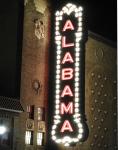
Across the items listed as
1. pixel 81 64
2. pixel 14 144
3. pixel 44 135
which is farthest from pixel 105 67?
pixel 14 144

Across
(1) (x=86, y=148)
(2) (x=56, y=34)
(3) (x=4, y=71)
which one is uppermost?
(2) (x=56, y=34)

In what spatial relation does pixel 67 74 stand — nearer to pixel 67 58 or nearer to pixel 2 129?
pixel 67 58

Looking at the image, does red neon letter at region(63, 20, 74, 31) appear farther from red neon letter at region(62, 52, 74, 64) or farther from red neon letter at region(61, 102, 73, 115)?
red neon letter at region(61, 102, 73, 115)

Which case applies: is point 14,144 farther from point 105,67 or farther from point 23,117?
point 105,67

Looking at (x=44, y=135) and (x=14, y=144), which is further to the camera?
(x=44, y=135)

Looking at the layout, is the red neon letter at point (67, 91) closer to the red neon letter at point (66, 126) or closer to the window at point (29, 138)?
the red neon letter at point (66, 126)

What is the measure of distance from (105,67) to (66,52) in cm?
362

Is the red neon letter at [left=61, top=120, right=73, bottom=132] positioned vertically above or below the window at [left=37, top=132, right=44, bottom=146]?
above

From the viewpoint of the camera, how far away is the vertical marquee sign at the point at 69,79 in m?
35.4

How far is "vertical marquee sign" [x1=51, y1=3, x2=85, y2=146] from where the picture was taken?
Answer: 35.4 meters

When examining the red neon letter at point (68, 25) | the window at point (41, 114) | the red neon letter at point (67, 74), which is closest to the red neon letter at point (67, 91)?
the red neon letter at point (67, 74)

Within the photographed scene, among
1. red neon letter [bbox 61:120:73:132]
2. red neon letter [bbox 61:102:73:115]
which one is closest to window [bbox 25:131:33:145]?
red neon letter [bbox 61:120:73:132]

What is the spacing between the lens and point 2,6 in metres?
35.8

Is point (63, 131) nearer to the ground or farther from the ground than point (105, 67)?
nearer to the ground
